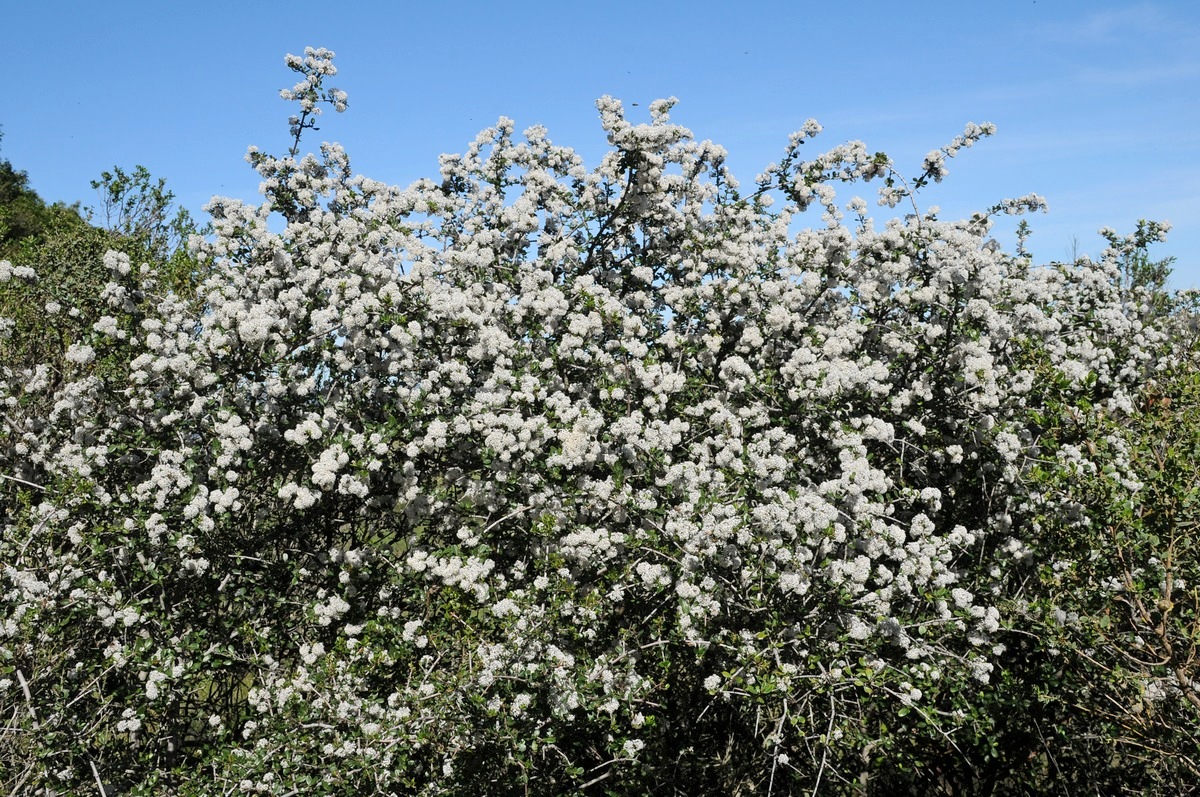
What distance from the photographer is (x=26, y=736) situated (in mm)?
5605

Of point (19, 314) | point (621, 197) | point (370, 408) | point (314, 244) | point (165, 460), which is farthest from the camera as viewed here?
point (19, 314)

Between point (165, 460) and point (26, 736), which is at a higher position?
point (165, 460)

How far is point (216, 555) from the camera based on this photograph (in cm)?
626

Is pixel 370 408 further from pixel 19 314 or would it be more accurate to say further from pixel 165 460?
pixel 19 314

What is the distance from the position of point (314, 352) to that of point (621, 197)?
288 centimetres

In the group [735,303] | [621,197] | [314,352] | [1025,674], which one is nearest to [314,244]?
[314,352]

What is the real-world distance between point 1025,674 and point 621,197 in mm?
4723

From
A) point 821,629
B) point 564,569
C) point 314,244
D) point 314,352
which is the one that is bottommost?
point 821,629

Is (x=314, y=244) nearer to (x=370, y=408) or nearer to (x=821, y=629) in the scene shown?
(x=370, y=408)

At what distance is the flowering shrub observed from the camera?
5.51m

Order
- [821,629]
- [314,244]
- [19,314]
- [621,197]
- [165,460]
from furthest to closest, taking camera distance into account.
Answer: [19,314]
[621,197]
[314,244]
[165,460]
[821,629]

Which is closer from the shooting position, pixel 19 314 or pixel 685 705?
pixel 685 705

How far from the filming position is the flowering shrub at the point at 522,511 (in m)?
5.51

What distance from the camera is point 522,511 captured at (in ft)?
20.2
